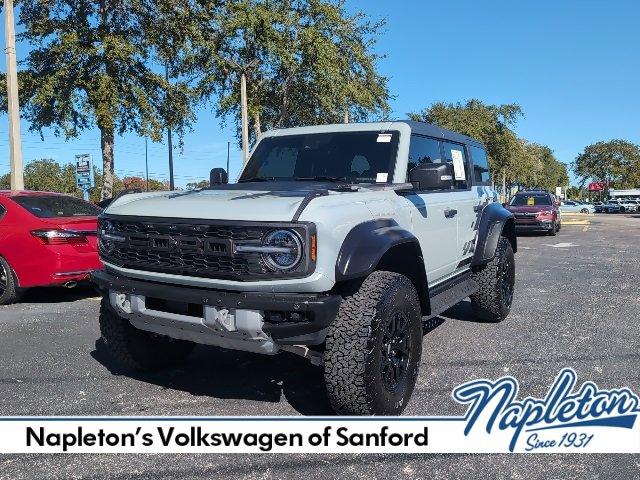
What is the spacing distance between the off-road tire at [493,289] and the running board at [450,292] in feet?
0.50

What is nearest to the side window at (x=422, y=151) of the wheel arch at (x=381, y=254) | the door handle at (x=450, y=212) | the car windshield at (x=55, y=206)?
the door handle at (x=450, y=212)

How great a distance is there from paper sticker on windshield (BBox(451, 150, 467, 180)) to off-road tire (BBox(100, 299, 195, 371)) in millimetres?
2887

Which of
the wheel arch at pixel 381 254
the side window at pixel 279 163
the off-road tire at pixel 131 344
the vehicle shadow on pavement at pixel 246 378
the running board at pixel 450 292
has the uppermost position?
the side window at pixel 279 163

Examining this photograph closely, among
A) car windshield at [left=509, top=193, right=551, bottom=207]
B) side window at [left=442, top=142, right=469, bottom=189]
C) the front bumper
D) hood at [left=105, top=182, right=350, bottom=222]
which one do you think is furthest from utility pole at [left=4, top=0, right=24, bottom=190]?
car windshield at [left=509, top=193, right=551, bottom=207]

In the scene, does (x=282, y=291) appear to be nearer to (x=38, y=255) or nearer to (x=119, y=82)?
(x=38, y=255)

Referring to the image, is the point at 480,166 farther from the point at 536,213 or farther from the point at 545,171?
the point at 545,171

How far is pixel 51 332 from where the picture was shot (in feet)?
18.9

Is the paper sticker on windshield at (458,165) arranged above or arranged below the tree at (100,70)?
below

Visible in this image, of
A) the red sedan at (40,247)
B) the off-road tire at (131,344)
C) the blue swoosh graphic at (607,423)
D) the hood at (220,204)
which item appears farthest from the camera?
the red sedan at (40,247)

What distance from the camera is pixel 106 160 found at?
19.8 metres

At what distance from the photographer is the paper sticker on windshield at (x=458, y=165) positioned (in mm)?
5305

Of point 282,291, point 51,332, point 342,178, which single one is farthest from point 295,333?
point 51,332

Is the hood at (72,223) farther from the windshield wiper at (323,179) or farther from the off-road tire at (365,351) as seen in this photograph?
the off-road tire at (365,351)

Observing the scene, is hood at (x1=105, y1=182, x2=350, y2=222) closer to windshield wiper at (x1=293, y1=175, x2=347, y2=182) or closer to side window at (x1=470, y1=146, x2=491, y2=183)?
windshield wiper at (x1=293, y1=175, x2=347, y2=182)
